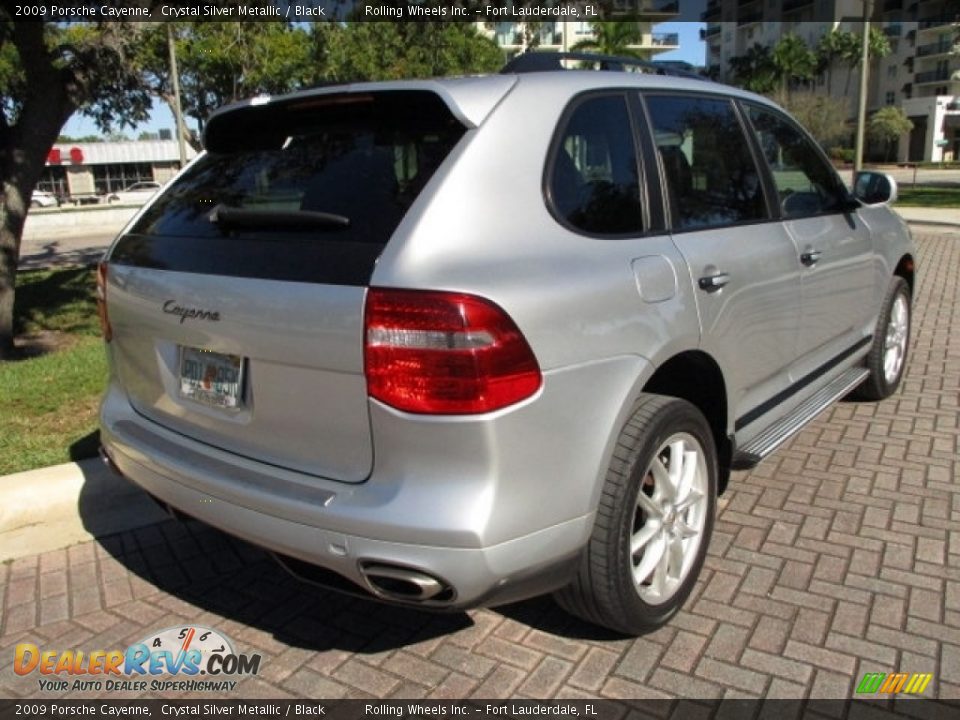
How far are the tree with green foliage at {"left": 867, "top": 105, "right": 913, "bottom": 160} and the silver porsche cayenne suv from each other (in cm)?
7369

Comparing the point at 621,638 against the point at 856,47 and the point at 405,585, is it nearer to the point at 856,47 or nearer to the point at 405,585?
the point at 405,585

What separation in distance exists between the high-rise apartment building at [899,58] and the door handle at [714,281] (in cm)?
7165

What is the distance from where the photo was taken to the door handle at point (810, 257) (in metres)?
3.64

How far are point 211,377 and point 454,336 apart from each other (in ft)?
2.96

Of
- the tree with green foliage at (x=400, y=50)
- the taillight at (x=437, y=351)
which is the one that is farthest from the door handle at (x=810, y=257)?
the tree with green foliage at (x=400, y=50)

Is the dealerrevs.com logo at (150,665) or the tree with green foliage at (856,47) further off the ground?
the tree with green foliage at (856,47)

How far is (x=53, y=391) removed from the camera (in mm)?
5344

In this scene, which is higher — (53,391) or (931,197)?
(53,391)

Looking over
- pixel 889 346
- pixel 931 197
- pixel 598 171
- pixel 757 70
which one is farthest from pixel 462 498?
pixel 757 70

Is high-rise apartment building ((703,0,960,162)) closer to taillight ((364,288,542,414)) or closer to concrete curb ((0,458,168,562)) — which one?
concrete curb ((0,458,168,562))

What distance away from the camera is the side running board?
10.9ft

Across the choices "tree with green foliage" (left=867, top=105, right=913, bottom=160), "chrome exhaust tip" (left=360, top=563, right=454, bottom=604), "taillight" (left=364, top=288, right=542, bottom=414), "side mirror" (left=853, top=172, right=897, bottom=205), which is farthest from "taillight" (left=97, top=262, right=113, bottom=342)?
"tree with green foliage" (left=867, top=105, right=913, bottom=160)

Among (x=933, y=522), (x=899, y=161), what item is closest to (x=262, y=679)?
(x=933, y=522)

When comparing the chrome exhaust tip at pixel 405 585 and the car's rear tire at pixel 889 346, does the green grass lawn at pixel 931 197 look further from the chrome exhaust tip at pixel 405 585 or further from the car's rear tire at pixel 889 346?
the chrome exhaust tip at pixel 405 585
